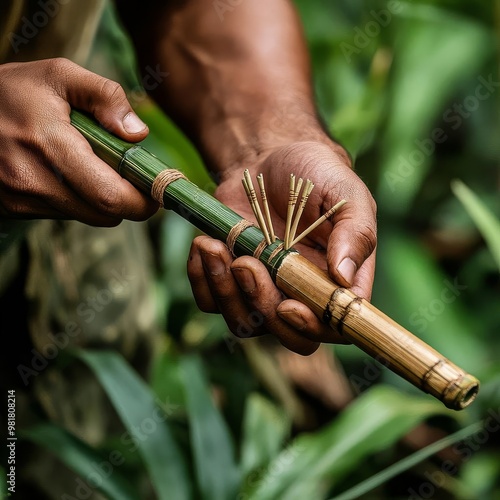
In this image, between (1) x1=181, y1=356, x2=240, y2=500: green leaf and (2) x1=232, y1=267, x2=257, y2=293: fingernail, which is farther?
(1) x1=181, y1=356, x2=240, y2=500: green leaf

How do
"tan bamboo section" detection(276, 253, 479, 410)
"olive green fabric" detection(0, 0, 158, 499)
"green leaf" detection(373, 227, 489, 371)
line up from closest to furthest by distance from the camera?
"tan bamboo section" detection(276, 253, 479, 410)
"olive green fabric" detection(0, 0, 158, 499)
"green leaf" detection(373, 227, 489, 371)

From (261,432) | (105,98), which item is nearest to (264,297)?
(105,98)

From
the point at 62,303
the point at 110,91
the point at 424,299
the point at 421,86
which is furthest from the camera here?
the point at 421,86

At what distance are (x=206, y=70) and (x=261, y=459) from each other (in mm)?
581

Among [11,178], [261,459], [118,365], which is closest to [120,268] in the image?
[118,365]

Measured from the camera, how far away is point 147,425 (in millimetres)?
1090

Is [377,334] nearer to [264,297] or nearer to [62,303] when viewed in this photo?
[264,297]

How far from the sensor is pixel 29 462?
121 cm

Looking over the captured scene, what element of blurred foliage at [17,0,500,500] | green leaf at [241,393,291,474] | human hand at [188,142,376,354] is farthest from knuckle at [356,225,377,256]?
green leaf at [241,393,291,474]

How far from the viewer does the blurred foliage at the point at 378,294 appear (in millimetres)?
1114

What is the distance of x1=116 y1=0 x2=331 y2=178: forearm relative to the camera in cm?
95

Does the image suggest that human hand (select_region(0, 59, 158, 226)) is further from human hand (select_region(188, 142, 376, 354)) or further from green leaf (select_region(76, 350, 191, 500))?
green leaf (select_region(76, 350, 191, 500))

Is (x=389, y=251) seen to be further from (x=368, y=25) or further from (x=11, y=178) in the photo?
(x=11, y=178)

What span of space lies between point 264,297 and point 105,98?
244 millimetres
